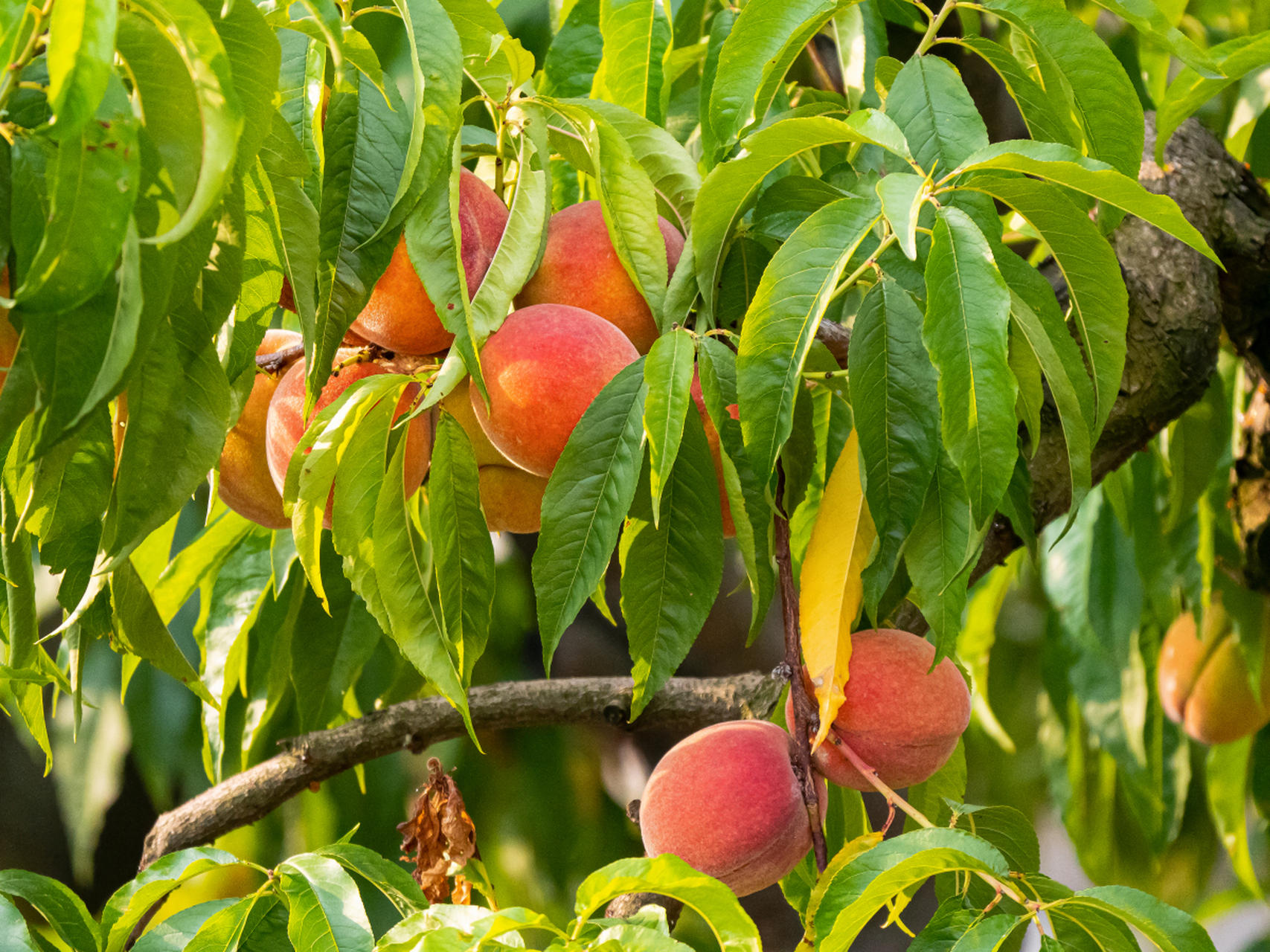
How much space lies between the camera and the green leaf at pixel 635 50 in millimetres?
593

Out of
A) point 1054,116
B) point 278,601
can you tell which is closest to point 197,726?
point 278,601

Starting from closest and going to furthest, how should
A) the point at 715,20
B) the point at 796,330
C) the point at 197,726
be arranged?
the point at 796,330 < the point at 715,20 < the point at 197,726

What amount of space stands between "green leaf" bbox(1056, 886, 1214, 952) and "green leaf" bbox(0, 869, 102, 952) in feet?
1.33

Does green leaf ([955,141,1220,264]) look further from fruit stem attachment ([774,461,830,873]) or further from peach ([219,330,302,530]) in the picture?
peach ([219,330,302,530])

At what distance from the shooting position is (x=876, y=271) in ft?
1.57

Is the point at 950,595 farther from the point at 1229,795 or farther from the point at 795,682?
the point at 1229,795

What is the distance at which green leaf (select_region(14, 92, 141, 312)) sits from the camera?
29 cm

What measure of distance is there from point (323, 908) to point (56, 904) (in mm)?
134

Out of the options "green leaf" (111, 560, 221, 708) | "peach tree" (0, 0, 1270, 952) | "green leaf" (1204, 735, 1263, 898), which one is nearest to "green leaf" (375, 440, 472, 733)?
"peach tree" (0, 0, 1270, 952)

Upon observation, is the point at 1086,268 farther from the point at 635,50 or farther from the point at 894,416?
the point at 635,50

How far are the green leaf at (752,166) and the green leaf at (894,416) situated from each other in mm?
65

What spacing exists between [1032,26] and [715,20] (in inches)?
7.8

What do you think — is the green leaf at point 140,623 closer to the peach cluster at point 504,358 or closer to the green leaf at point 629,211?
the peach cluster at point 504,358

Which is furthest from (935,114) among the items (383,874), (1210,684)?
(1210,684)
